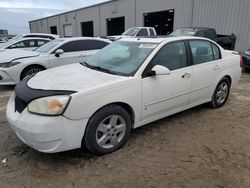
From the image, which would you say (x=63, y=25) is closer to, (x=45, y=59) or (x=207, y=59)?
(x=45, y=59)

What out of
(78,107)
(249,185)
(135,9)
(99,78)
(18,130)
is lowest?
(249,185)

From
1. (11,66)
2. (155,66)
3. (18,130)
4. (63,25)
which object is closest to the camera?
(18,130)

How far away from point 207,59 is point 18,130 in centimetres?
347

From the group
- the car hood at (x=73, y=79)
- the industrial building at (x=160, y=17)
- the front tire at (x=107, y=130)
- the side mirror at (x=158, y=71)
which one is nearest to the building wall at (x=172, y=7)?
the industrial building at (x=160, y=17)

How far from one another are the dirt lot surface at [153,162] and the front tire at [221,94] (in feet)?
2.64

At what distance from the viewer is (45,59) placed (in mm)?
7191

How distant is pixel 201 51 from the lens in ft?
14.9

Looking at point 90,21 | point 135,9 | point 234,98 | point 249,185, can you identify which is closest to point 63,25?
point 90,21

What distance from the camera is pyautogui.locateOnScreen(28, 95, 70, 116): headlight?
280 centimetres

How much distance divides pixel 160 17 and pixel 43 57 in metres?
21.1

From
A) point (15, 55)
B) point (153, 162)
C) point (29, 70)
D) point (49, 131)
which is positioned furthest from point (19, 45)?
point (153, 162)

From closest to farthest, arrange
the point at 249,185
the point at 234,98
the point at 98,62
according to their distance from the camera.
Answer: the point at 249,185, the point at 98,62, the point at 234,98

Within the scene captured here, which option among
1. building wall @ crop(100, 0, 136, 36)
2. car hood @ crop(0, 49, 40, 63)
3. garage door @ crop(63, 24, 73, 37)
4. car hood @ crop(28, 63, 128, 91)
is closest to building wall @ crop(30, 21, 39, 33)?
garage door @ crop(63, 24, 73, 37)

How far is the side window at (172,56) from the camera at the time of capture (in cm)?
379
